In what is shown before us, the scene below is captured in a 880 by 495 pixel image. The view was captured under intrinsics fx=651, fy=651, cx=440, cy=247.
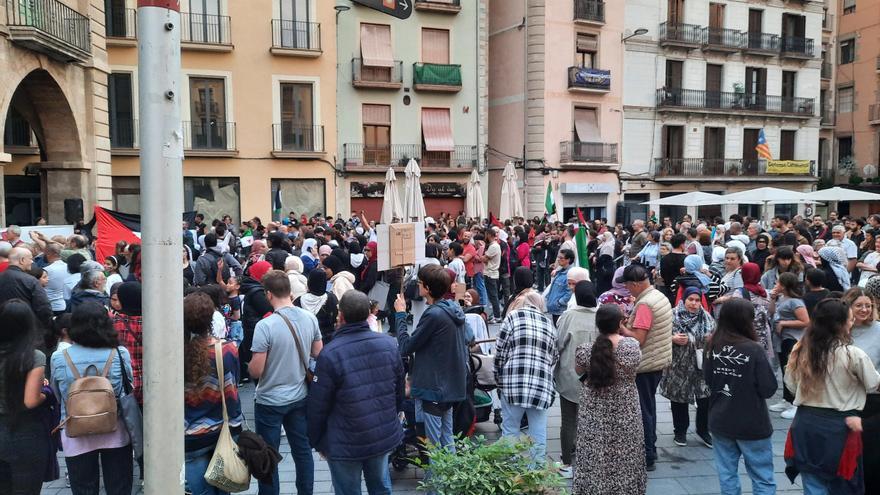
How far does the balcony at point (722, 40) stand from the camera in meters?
30.3

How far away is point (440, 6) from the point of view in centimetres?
2600

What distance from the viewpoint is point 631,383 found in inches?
182

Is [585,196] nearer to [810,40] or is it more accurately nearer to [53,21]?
[810,40]

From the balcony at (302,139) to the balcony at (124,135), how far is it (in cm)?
502

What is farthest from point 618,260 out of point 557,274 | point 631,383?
point 631,383

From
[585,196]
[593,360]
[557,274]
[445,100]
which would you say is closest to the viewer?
[593,360]

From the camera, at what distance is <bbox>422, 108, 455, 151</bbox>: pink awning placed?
26.4 metres

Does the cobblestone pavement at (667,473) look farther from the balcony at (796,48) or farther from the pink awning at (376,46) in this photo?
the balcony at (796,48)

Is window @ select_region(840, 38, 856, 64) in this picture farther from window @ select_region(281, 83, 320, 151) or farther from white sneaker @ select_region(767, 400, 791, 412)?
white sneaker @ select_region(767, 400, 791, 412)

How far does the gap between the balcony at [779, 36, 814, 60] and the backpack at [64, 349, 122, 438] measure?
35582mm

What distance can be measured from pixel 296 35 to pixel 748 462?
22.9 metres

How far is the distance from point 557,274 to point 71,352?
6.06 metres

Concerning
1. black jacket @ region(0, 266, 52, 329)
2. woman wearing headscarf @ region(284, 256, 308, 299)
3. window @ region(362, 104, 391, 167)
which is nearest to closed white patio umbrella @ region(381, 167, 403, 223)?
window @ region(362, 104, 391, 167)

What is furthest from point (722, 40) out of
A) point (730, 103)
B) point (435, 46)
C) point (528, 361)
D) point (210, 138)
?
point (528, 361)
